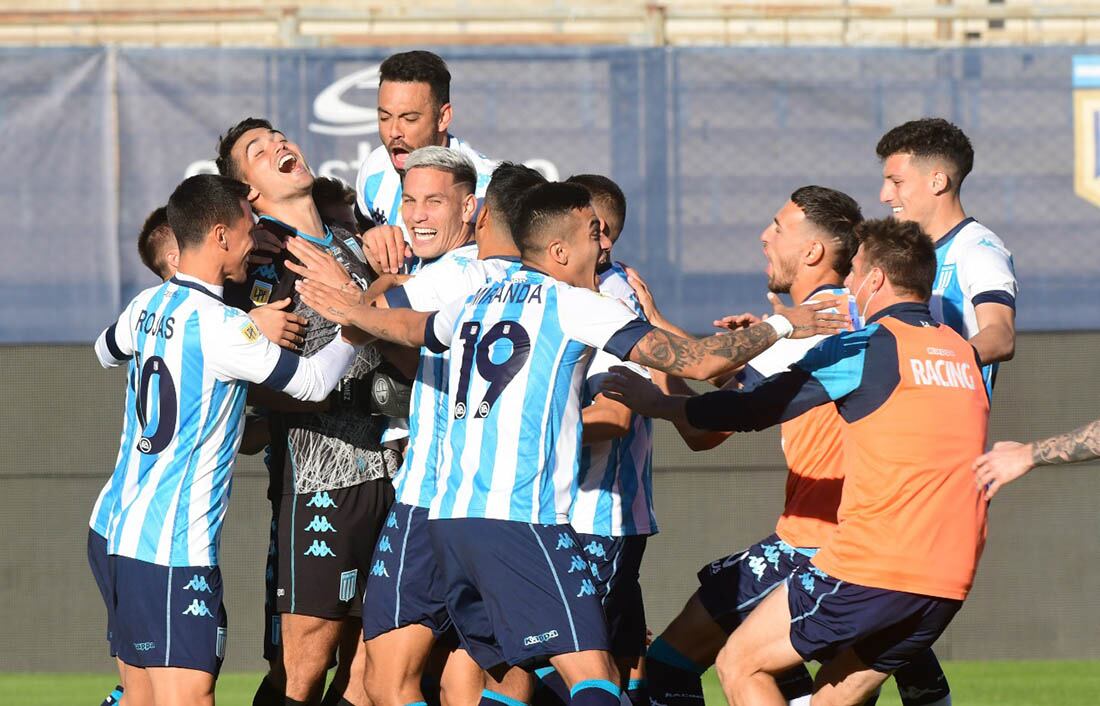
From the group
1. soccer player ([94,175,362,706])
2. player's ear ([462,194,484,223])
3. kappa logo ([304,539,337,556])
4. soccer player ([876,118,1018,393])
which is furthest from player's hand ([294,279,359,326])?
soccer player ([876,118,1018,393])

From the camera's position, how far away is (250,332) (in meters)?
4.95

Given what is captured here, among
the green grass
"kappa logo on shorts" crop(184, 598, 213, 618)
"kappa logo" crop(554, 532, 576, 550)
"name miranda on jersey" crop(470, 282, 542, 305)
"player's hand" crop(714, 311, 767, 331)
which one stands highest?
"name miranda on jersey" crop(470, 282, 542, 305)

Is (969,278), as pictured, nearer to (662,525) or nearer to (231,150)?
(231,150)

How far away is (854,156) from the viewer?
8742 mm

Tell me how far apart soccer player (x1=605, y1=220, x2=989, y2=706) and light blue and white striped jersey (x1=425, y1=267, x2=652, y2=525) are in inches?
10.6

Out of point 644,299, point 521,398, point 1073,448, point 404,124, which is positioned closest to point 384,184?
point 404,124

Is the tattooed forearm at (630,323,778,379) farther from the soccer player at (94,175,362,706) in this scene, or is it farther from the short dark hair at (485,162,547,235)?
the soccer player at (94,175,362,706)

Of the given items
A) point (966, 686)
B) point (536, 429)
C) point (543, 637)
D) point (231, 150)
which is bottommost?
point (966, 686)

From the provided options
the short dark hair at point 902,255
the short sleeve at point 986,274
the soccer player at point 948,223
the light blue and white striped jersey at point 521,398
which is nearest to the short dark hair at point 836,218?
the soccer player at point 948,223

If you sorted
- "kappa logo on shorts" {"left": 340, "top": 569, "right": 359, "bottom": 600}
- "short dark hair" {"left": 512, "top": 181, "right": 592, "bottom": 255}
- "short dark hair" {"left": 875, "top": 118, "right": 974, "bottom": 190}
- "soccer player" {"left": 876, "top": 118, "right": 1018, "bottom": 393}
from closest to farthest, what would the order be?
1. "short dark hair" {"left": 512, "top": 181, "right": 592, "bottom": 255}
2. "kappa logo on shorts" {"left": 340, "top": 569, "right": 359, "bottom": 600}
3. "soccer player" {"left": 876, "top": 118, "right": 1018, "bottom": 393}
4. "short dark hair" {"left": 875, "top": 118, "right": 974, "bottom": 190}

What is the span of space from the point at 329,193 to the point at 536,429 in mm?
2287

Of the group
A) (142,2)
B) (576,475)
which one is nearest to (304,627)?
(576,475)

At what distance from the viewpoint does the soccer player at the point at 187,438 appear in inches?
194

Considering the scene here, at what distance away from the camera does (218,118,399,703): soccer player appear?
215 inches
